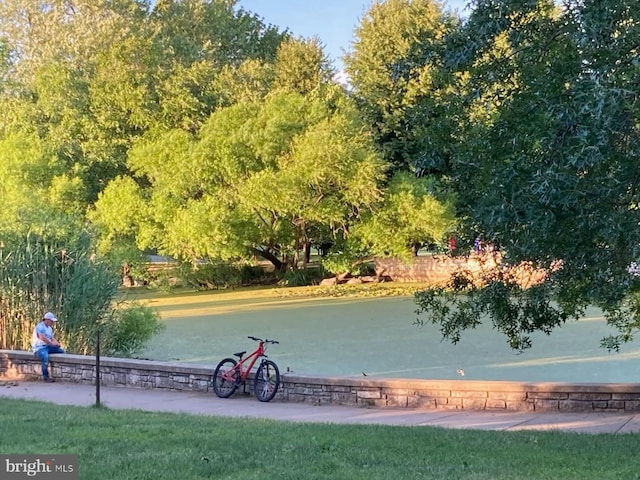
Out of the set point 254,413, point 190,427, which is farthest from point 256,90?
point 190,427

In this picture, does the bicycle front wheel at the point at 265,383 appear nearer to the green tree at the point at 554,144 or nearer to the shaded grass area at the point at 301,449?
the shaded grass area at the point at 301,449

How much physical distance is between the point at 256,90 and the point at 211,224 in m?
6.36

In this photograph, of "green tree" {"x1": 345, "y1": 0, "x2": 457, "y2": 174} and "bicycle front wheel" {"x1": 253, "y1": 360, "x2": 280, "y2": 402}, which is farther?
"green tree" {"x1": 345, "y1": 0, "x2": 457, "y2": 174}

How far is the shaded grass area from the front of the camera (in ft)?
15.8

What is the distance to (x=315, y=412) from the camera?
8727mm

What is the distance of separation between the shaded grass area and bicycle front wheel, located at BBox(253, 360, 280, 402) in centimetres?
224

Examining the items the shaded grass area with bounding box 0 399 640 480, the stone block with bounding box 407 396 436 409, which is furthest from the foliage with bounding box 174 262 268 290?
the shaded grass area with bounding box 0 399 640 480

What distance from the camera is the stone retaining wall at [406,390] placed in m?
8.20

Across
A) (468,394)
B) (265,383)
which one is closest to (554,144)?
(468,394)

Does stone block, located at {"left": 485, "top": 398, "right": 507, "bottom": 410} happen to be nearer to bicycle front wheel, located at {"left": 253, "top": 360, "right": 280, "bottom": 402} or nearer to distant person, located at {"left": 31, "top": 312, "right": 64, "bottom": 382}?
bicycle front wheel, located at {"left": 253, "top": 360, "right": 280, "bottom": 402}

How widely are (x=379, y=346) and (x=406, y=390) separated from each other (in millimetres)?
5822

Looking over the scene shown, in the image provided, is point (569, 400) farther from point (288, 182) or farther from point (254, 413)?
point (288, 182)

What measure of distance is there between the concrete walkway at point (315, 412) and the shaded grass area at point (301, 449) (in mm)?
895

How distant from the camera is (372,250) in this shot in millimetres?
28328
